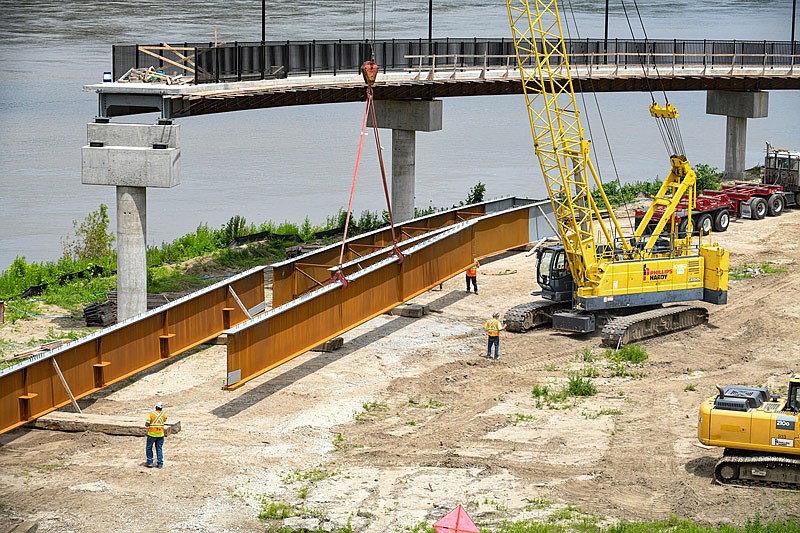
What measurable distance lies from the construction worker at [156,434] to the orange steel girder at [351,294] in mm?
2679

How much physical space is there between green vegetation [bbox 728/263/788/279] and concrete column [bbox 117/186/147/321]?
1771 cm

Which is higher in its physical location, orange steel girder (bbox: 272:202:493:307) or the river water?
the river water

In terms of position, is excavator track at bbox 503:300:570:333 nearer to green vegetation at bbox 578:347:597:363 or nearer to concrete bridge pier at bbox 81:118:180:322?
green vegetation at bbox 578:347:597:363

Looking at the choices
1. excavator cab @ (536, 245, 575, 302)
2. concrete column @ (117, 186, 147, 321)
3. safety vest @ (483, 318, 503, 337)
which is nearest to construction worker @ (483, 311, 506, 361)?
safety vest @ (483, 318, 503, 337)

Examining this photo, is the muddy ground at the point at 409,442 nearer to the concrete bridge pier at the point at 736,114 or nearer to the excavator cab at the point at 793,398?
the excavator cab at the point at 793,398

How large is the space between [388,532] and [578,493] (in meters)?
3.37

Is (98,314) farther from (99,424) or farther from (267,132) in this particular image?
(267,132)

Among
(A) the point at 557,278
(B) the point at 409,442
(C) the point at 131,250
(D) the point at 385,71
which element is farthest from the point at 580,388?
(D) the point at 385,71

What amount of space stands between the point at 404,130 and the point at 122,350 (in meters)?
22.2

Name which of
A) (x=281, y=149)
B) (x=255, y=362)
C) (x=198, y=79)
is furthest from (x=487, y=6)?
(x=255, y=362)

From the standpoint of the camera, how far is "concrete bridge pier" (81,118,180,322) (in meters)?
28.1

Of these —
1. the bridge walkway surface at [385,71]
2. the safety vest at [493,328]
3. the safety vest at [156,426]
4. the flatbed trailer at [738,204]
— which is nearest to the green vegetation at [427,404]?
the safety vest at [493,328]

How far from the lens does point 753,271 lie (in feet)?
120

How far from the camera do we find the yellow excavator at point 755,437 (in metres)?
18.6
